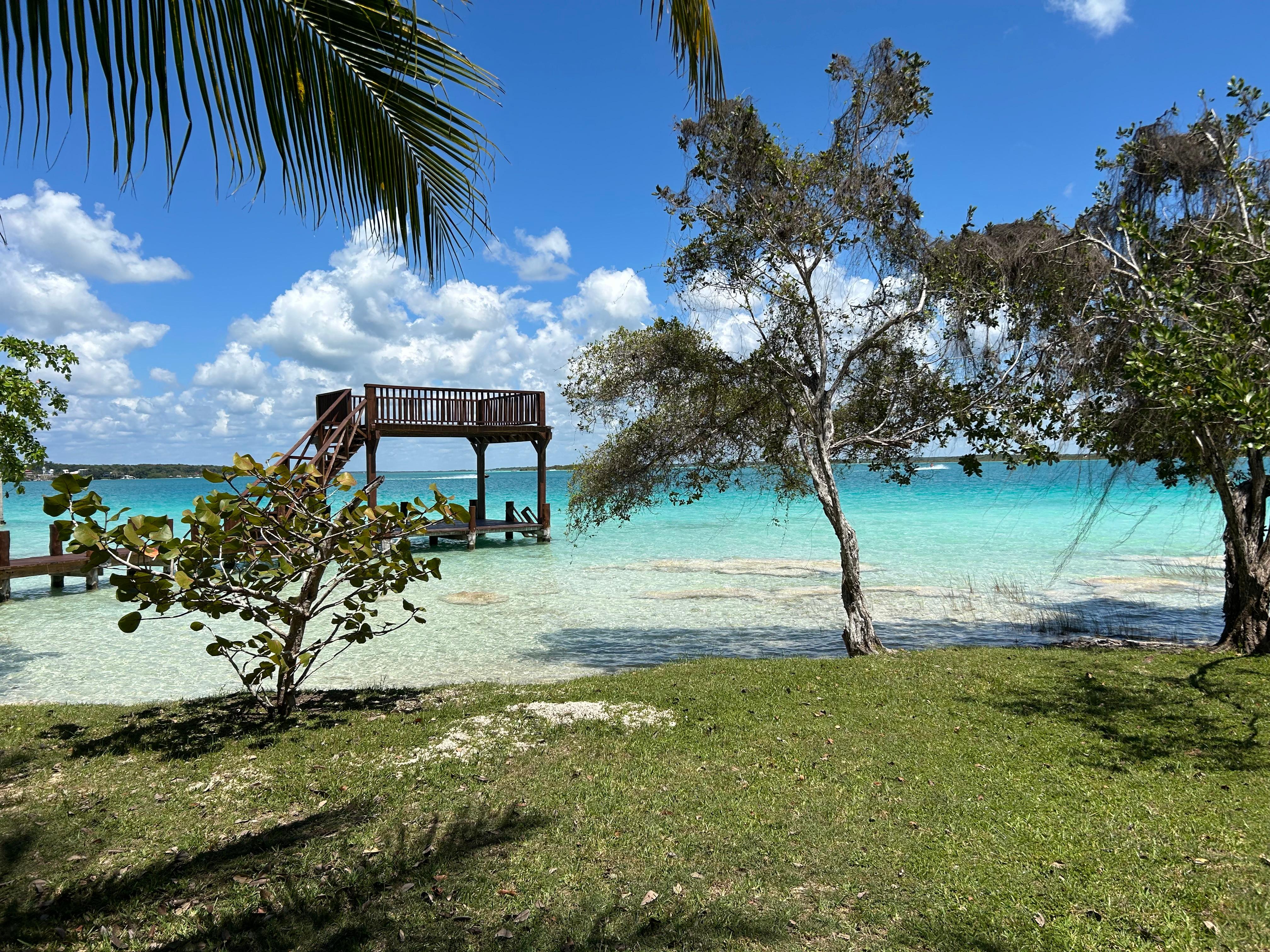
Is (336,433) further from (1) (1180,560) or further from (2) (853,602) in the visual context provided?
(1) (1180,560)

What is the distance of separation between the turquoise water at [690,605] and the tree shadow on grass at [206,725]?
3383mm

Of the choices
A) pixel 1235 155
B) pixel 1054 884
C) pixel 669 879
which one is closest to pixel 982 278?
pixel 1235 155

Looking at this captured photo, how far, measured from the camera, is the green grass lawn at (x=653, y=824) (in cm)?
409

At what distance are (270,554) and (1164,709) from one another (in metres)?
9.24

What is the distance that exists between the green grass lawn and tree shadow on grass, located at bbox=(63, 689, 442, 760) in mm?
42

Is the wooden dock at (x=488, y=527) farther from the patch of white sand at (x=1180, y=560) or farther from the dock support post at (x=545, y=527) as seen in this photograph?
the patch of white sand at (x=1180, y=560)

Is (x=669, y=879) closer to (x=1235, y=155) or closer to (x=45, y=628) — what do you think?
(x=1235, y=155)

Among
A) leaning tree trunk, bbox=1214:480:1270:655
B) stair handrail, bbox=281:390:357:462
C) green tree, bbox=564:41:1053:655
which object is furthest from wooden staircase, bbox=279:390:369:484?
leaning tree trunk, bbox=1214:480:1270:655

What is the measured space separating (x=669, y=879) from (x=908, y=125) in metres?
10.9

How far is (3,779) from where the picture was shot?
6.20 m

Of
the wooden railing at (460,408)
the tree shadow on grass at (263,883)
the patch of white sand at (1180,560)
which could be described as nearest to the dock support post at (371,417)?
the wooden railing at (460,408)

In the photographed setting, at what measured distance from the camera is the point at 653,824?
5.42m

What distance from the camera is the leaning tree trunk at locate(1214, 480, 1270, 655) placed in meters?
11.2

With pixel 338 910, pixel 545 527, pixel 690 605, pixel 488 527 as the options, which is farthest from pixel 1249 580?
pixel 545 527
